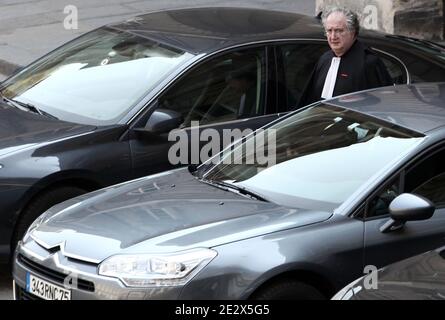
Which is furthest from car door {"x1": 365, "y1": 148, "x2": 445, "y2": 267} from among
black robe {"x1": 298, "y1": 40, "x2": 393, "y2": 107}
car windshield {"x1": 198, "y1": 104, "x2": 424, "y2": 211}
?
black robe {"x1": 298, "y1": 40, "x2": 393, "y2": 107}

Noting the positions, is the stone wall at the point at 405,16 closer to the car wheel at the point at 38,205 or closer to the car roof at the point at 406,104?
the car roof at the point at 406,104

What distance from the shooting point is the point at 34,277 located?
16.4 feet

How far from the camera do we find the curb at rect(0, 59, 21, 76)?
1173 centimetres

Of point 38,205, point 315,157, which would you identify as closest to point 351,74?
point 315,157

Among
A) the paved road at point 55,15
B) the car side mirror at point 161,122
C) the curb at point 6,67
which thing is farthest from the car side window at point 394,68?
the paved road at point 55,15

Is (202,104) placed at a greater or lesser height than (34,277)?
greater

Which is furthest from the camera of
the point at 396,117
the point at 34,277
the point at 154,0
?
the point at 154,0

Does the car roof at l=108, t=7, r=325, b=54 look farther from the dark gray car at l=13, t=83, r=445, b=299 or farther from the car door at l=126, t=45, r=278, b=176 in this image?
the dark gray car at l=13, t=83, r=445, b=299

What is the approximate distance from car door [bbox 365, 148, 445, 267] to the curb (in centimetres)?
751

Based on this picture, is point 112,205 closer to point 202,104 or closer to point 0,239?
point 0,239
